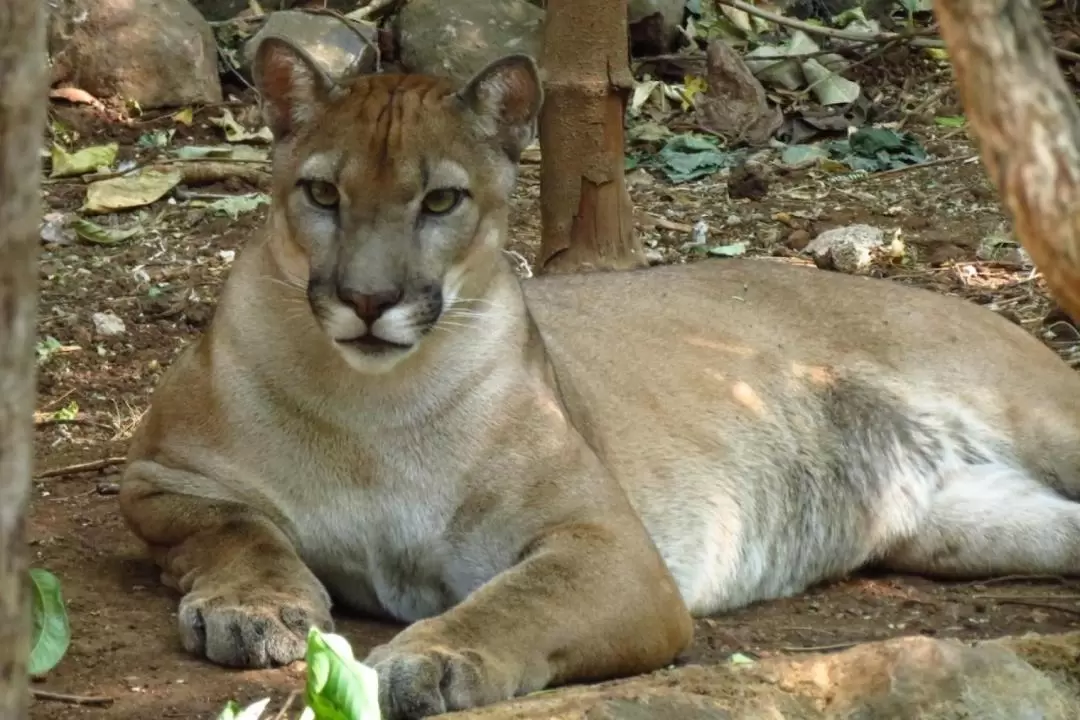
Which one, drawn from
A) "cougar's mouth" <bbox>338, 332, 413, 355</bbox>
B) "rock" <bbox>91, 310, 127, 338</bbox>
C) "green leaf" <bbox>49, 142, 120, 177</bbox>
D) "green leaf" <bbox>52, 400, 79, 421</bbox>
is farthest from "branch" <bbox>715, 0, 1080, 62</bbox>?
"cougar's mouth" <bbox>338, 332, 413, 355</bbox>

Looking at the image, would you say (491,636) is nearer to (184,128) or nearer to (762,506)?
(762,506)

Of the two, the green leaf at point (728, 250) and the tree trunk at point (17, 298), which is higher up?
the tree trunk at point (17, 298)

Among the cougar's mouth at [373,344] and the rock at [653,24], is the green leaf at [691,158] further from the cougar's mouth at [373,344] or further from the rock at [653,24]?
the cougar's mouth at [373,344]

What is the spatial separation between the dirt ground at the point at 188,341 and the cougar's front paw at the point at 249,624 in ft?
0.13

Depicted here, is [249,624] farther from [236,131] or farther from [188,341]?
[236,131]

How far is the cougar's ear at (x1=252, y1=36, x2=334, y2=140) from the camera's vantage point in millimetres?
4523

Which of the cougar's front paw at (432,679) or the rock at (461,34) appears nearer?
the cougar's front paw at (432,679)

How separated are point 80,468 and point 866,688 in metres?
3.03

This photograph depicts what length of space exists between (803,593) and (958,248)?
3.01 metres

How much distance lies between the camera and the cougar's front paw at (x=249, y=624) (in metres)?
3.88

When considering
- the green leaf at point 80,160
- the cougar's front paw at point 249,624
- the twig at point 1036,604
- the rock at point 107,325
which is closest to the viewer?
the cougar's front paw at point 249,624

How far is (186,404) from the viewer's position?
4.62 m

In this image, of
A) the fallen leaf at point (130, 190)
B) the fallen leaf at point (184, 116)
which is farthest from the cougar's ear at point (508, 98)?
the fallen leaf at point (184, 116)

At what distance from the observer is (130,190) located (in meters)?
8.32
